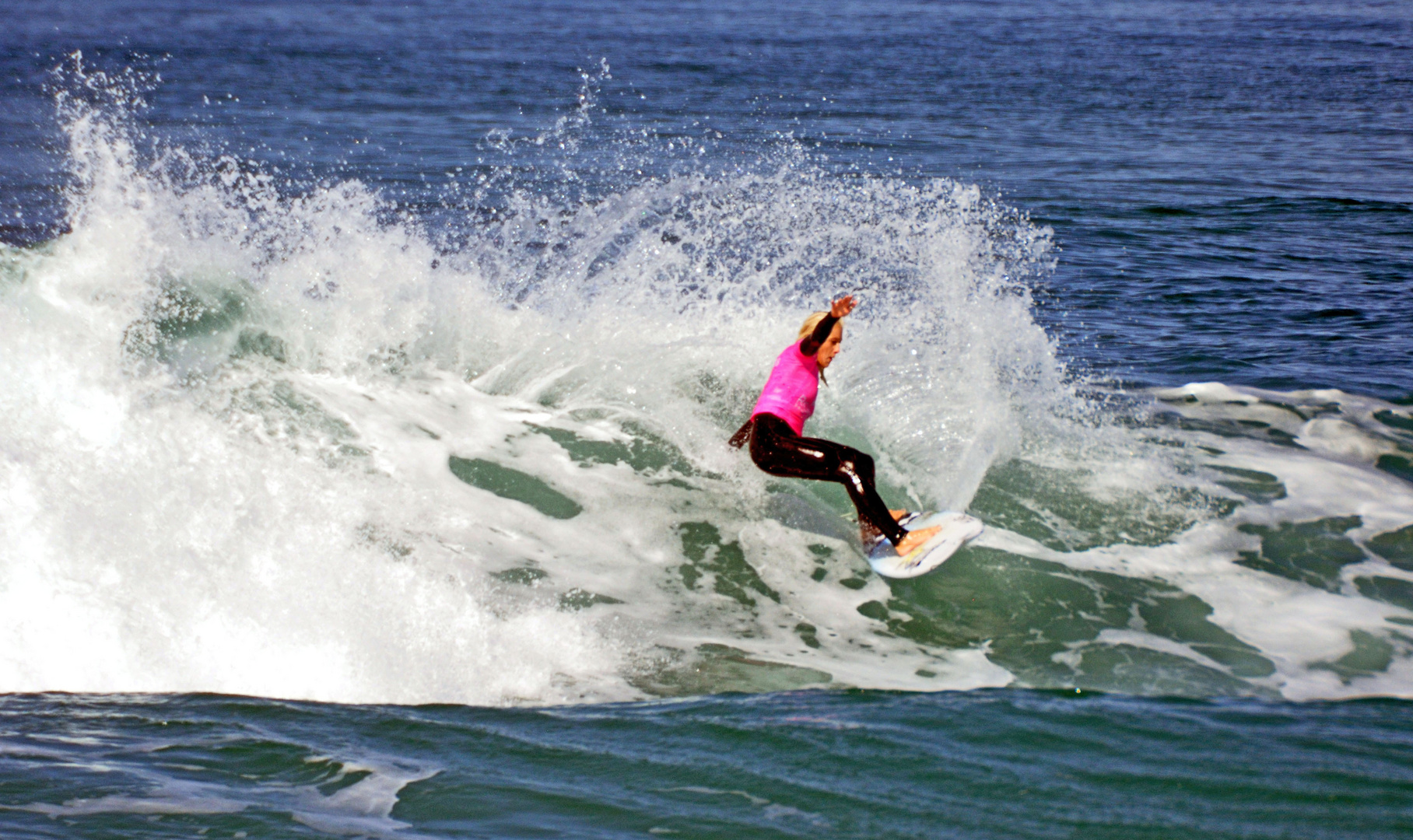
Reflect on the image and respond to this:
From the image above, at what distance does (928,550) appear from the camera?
6.34 m

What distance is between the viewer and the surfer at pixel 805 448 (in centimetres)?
629

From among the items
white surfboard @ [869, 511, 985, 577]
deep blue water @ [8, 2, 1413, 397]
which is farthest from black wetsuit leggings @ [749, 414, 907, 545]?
deep blue water @ [8, 2, 1413, 397]

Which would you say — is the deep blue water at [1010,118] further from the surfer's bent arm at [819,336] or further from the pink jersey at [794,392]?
the surfer's bent arm at [819,336]

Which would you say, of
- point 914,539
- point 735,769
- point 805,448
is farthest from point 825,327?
point 735,769

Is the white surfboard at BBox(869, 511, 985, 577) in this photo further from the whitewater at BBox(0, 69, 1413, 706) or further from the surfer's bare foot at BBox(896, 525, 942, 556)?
the whitewater at BBox(0, 69, 1413, 706)

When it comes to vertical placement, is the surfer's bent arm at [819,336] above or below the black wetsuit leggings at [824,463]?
above

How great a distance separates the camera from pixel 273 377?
8.09 metres

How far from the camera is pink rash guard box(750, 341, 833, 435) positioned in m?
6.33

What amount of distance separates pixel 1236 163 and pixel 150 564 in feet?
66.2

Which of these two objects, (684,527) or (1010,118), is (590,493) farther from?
(1010,118)

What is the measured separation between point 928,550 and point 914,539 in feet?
0.43

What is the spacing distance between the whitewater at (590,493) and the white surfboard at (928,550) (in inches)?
7.5

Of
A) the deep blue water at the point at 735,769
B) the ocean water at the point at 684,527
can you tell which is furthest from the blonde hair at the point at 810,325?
the deep blue water at the point at 735,769

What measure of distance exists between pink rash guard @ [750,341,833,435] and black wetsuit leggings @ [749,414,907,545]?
0.15ft
